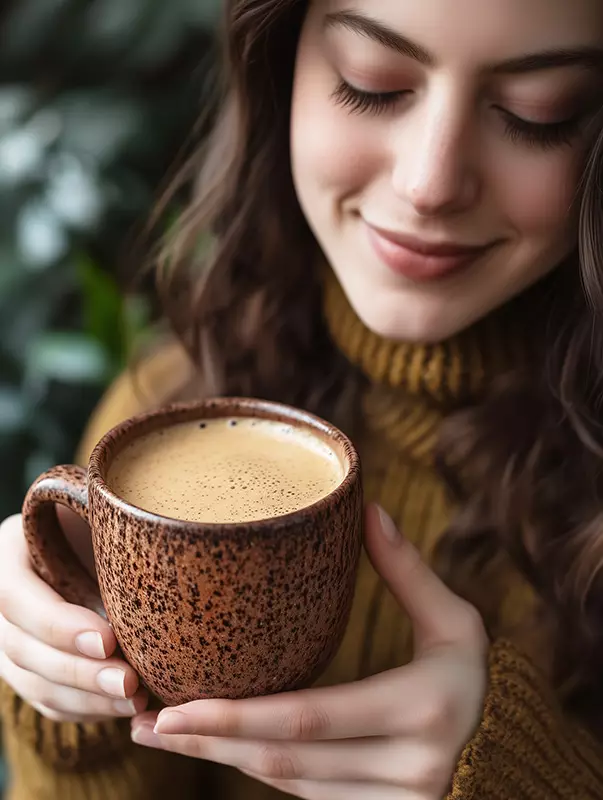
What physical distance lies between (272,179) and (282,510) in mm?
498

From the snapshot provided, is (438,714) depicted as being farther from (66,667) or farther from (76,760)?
(76,760)

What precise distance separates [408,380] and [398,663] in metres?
0.33

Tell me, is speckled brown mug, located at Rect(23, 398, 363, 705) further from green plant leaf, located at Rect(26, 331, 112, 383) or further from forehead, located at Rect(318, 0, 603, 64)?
green plant leaf, located at Rect(26, 331, 112, 383)

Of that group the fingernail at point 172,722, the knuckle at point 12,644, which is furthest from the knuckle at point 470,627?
the knuckle at point 12,644

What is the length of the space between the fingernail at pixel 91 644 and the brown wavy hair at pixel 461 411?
444mm

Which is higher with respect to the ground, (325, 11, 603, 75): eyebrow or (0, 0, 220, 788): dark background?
(325, 11, 603, 75): eyebrow

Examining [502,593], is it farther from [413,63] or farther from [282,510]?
[413,63]

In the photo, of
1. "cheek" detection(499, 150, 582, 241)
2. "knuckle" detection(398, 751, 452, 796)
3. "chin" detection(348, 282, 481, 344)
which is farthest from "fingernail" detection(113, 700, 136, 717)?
"cheek" detection(499, 150, 582, 241)

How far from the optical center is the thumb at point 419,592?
673mm

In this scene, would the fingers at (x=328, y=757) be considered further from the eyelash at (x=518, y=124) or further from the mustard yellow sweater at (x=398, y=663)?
the eyelash at (x=518, y=124)

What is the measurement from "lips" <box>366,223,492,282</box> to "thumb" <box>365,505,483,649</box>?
24 centimetres

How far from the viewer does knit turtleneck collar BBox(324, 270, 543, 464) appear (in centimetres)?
89

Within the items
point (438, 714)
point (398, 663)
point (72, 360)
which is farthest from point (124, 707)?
point (72, 360)

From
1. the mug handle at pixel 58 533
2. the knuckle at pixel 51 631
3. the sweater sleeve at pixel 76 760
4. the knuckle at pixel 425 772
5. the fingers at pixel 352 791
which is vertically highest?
the mug handle at pixel 58 533
